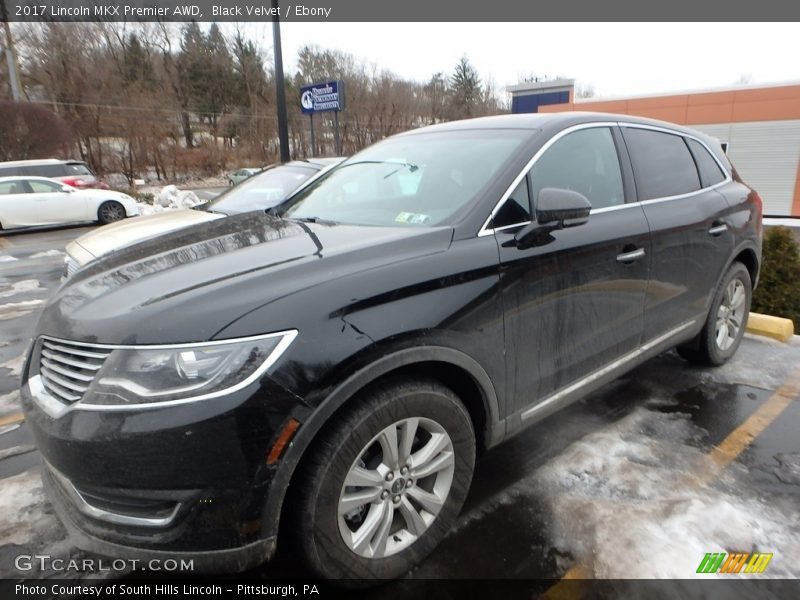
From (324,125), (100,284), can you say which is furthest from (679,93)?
(100,284)

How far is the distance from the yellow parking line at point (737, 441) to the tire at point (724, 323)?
18.0 inches

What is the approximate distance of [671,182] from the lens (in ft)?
11.3

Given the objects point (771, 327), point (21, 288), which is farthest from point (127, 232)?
point (771, 327)

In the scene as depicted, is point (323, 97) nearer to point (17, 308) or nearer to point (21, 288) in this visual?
point (21, 288)

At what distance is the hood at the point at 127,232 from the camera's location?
4.69 m

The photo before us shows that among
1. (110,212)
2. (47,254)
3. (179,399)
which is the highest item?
(179,399)

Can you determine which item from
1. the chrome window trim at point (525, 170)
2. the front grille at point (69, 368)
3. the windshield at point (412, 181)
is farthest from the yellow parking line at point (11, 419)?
the chrome window trim at point (525, 170)

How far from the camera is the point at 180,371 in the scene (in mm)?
1654

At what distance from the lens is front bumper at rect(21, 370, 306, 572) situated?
5.29ft

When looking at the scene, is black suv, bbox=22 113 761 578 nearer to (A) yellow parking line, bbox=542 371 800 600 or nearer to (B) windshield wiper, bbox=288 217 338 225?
(B) windshield wiper, bbox=288 217 338 225

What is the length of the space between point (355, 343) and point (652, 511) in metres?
1.75

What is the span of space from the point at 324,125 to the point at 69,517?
4504 centimetres

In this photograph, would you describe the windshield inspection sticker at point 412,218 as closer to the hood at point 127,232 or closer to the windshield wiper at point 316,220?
the windshield wiper at point 316,220

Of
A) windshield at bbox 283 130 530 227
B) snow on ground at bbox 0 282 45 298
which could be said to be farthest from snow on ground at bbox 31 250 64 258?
windshield at bbox 283 130 530 227
